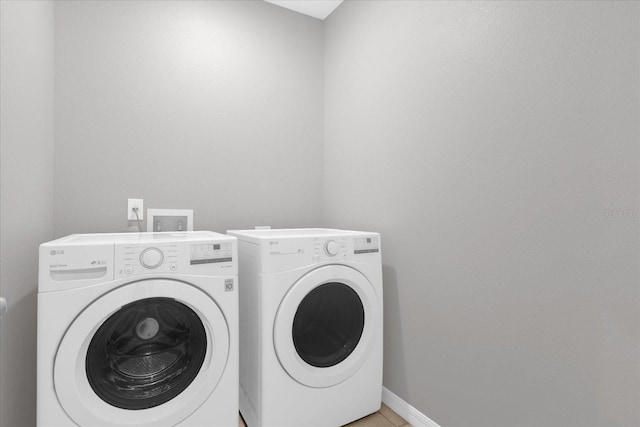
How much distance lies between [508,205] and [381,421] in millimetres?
1166

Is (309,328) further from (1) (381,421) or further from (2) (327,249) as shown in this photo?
(1) (381,421)

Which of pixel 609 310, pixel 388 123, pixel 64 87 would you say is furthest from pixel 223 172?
pixel 609 310

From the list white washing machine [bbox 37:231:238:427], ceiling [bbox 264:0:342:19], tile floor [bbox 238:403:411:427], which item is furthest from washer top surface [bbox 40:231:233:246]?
ceiling [bbox 264:0:342:19]

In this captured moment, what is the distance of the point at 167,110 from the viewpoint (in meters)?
1.80

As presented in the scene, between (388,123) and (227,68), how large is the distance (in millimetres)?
1046

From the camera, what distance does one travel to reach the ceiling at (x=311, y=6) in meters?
2.10

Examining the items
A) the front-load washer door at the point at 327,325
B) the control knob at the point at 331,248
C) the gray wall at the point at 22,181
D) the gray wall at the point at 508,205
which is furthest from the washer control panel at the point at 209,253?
the gray wall at the point at 508,205

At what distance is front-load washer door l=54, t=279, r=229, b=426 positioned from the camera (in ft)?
3.32

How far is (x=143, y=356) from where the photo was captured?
3.88ft

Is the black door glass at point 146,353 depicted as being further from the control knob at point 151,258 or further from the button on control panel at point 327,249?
the button on control panel at point 327,249

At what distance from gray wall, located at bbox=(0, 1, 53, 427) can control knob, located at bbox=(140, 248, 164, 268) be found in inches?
15.1

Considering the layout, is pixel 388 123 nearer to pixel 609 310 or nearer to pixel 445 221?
pixel 445 221

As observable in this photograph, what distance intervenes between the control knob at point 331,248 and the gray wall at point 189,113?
777 mm

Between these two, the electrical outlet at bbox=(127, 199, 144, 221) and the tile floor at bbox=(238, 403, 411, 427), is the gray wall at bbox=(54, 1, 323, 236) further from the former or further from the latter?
the tile floor at bbox=(238, 403, 411, 427)
